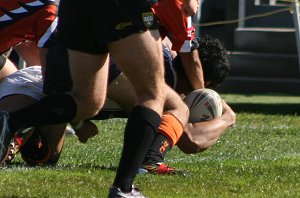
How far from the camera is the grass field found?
5406 mm

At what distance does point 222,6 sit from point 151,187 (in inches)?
398

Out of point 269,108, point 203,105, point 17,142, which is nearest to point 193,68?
point 203,105

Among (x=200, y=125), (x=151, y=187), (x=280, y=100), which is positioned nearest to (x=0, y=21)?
(x=200, y=125)

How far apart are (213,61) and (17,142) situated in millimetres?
1451

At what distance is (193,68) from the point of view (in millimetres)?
6789

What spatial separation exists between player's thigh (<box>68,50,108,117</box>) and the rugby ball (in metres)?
1.52

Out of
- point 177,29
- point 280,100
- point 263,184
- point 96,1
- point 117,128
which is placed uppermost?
point 96,1

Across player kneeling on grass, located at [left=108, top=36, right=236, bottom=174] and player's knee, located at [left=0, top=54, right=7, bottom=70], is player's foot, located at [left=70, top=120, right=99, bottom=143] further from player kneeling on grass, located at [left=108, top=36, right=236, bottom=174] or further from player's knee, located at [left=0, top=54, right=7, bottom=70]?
player's knee, located at [left=0, top=54, right=7, bottom=70]

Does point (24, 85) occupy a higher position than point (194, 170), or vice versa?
point (24, 85)

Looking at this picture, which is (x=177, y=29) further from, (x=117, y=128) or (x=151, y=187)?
(x=117, y=128)

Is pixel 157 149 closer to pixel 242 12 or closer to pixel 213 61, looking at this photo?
pixel 213 61

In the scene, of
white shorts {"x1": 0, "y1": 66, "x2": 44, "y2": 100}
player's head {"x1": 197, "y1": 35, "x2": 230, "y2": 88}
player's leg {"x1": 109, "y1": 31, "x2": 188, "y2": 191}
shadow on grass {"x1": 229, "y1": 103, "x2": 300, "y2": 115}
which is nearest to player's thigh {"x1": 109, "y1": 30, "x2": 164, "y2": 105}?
player's leg {"x1": 109, "y1": 31, "x2": 188, "y2": 191}

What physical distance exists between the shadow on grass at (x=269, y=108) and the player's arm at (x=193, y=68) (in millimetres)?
4232

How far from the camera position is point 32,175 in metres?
5.86
